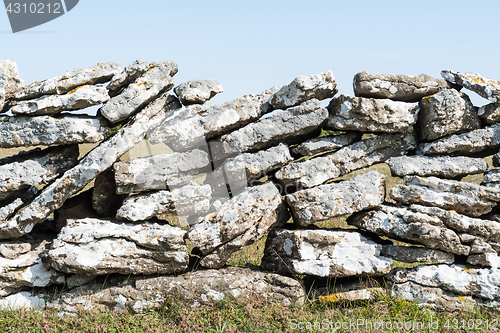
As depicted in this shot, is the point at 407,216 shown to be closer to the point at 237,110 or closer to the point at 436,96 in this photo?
the point at 436,96

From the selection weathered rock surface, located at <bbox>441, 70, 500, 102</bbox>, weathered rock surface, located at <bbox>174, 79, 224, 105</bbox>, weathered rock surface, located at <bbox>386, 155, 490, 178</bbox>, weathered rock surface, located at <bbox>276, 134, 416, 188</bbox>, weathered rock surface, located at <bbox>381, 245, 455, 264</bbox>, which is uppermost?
weathered rock surface, located at <bbox>174, 79, 224, 105</bbox>

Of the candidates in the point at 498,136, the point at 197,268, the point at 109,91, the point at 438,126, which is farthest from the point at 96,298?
the point at 498,136

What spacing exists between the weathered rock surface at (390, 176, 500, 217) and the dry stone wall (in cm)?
2

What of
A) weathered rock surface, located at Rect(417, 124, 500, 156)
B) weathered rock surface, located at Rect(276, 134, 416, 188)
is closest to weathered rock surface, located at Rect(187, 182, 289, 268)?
weathered rock surface, located at Rect(276, 134, 416, 188)

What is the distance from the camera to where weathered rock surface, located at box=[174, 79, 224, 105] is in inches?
238

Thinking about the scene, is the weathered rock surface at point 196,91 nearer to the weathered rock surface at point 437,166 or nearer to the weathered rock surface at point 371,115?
the weathered rock surface at point 371,115

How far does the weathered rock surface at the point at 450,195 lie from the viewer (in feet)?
18.9

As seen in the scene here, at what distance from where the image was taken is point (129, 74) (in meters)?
6.01

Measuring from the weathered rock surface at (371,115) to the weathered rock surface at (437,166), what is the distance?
563mm

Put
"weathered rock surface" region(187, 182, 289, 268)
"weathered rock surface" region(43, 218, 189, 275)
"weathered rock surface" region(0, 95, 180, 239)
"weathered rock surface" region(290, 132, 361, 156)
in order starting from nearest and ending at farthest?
"weathered rock surface" region(43, 218, 189, 275) < "weathered rock surface" region(0, 95, 180, 239) < "weathered rock surface" region(187, 182, 289, 268) < "weathered rock surface" region(290, 132, 361, 156)

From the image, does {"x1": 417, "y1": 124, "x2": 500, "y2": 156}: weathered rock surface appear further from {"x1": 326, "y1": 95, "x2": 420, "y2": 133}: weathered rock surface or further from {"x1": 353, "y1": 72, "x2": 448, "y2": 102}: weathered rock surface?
{"x1": 353, "y1": 72, "x2": 448, "y2": 102}: weathered rock surface

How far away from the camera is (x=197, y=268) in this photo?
6102mm

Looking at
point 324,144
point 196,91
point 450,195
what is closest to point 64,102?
point 196,91

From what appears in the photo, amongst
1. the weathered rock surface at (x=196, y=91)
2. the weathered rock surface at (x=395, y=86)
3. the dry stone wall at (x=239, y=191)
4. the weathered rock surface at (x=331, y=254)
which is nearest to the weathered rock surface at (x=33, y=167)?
the dry stone wall at (x=239, y=191)
